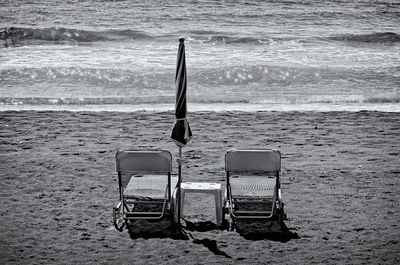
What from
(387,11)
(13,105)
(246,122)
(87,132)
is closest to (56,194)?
(87,132)

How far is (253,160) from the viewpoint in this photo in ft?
24.7

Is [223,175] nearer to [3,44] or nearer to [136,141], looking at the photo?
[136,141]

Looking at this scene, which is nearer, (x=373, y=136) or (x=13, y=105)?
(x=373, y=136)

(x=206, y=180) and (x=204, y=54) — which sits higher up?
(x=206, y=180)

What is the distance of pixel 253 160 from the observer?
7539 mm

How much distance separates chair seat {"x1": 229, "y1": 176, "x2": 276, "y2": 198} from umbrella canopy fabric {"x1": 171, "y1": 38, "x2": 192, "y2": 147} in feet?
2.90

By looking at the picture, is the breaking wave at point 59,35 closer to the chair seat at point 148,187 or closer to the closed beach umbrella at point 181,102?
the chair seat at point 148,187

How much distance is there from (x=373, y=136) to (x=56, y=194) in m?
6.00

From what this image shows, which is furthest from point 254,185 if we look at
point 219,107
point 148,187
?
point 219,107

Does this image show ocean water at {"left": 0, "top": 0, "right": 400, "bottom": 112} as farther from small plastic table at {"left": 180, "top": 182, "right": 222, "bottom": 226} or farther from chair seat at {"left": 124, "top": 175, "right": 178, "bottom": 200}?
small plastic table at {"left": 180, "top": 182, "right": 222, "bottom": 226}

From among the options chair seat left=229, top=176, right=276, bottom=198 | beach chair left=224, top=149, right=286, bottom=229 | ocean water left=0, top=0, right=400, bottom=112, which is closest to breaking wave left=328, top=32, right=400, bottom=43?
ocean water left=0, top=0, right=400, bottom=112

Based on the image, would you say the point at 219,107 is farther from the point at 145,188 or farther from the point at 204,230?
the point at 204,230

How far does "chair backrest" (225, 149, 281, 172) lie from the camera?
7.49 metres

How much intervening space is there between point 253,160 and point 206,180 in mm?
1783
